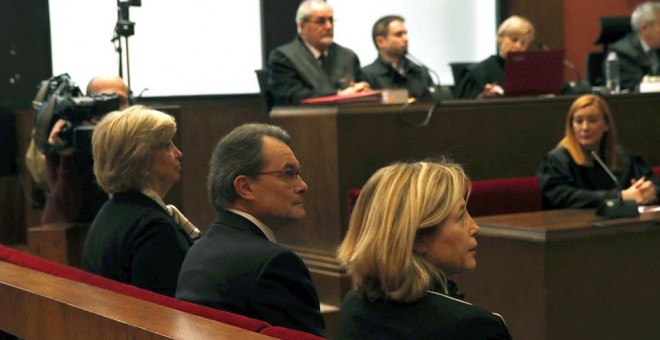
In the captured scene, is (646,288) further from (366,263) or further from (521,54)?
(366,263)

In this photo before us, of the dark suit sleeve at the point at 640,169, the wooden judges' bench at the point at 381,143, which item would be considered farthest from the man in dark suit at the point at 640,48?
the dark suit sleeve at the point at 640,169

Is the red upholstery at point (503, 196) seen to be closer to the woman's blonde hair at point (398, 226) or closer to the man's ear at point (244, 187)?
the man's ear at point (244, 187)

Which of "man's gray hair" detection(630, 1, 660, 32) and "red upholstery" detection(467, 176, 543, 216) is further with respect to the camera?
"man's gray hair" detection(630, 1, 660, 32)

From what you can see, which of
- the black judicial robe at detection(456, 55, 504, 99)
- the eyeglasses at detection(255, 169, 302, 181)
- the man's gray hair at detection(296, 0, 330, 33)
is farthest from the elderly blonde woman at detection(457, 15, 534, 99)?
the eyeglasses at detection(255, 169, 302, 181)

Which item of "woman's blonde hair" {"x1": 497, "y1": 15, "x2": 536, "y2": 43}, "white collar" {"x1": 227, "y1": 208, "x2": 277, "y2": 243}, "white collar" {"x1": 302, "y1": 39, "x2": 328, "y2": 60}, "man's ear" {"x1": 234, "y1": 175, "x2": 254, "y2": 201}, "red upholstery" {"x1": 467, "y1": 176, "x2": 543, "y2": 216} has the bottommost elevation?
"red upholstery" {"x1": 467, "y1": 176, "x2": 543, "y2": 216}

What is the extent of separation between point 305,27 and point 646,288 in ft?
8.64

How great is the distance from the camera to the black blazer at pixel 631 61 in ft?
24.3

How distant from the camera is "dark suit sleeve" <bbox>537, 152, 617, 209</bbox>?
17.2 feet

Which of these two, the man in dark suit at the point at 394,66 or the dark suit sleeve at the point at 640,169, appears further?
the man in dark suit at the point at 394,66

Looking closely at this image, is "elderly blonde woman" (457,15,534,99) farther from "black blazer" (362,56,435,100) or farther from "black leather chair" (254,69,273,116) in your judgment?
"black leather chair" (254,69,273,116)

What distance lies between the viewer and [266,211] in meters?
2.72

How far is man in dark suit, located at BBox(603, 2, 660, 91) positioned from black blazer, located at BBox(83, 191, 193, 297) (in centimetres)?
471

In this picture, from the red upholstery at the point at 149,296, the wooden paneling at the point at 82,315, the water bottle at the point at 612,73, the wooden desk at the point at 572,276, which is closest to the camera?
the wooden paneling at the point at 82,315

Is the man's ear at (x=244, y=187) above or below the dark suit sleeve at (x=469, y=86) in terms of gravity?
below
